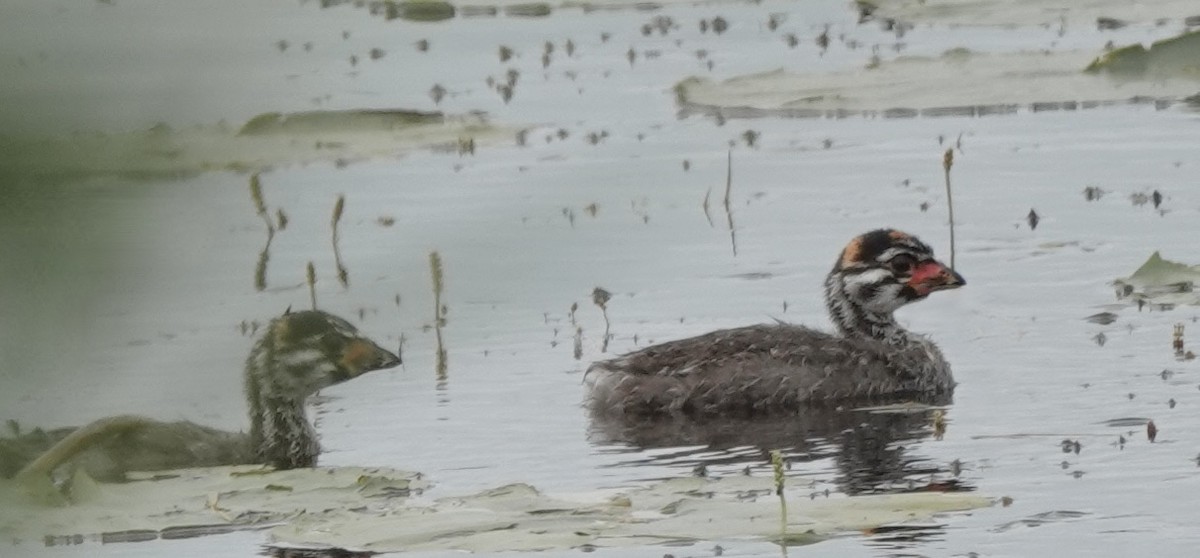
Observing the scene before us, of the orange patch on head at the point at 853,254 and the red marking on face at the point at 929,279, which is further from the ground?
the orange patch on head at the point at 853,254

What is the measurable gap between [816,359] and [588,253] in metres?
8.23

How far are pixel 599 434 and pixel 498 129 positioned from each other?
915 cm

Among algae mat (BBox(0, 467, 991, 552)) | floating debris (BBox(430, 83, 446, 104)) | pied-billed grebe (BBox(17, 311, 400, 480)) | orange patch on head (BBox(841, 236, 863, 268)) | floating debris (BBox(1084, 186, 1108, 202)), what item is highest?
floating debris (BBox(430, 83, 446, 104))

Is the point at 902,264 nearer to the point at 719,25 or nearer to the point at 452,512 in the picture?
the point at 452,512

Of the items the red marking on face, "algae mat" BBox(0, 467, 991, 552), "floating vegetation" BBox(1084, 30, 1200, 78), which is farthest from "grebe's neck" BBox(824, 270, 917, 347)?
"floating vegetation" BBox(1084, 30, 1200, 78)

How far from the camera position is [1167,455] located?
8695mm

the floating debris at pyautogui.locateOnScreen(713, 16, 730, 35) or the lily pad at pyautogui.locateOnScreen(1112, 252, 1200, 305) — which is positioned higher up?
the floating debris at pyautogui.locateOnScreen(713, 16, 730, 35)

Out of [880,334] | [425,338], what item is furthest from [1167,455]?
[425,338]

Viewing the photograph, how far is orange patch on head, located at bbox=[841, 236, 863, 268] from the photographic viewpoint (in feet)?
38.2

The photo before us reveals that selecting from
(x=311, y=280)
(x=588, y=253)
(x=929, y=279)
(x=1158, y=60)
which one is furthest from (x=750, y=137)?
(x=588, y=253)

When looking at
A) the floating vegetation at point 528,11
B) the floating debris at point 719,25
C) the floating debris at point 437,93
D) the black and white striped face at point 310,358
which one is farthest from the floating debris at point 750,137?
the floating vegetation at point 528,11

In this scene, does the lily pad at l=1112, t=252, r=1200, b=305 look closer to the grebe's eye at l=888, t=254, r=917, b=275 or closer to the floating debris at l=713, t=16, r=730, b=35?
the grebe's eye at l=888, t=254, r=917, b=275

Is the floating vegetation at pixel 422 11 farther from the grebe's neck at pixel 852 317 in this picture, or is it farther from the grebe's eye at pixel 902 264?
the grebe's eye at pixel 902 264

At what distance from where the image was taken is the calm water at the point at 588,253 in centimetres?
151
